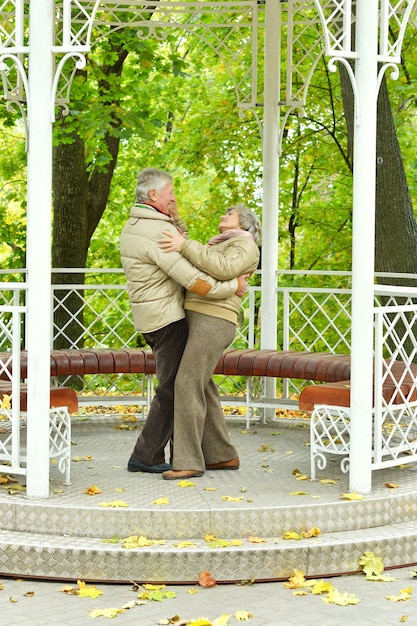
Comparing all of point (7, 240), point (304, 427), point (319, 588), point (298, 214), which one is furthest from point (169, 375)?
point (298, 214)

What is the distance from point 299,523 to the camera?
616 centimetres

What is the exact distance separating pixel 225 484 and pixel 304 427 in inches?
100

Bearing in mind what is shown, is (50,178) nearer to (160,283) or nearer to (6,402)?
(160,283)

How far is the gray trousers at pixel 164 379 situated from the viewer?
22.9 feet

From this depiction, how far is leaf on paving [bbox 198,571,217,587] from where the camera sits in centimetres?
570

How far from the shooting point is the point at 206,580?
18.7ft

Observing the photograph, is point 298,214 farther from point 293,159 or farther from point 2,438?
point 2,438

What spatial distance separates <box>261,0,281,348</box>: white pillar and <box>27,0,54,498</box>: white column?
11.6 ft

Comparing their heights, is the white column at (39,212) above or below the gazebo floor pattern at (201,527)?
above

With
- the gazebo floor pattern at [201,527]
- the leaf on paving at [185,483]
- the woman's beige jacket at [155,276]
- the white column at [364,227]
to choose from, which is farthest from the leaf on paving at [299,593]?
the woman's beige jacket at [155,276]

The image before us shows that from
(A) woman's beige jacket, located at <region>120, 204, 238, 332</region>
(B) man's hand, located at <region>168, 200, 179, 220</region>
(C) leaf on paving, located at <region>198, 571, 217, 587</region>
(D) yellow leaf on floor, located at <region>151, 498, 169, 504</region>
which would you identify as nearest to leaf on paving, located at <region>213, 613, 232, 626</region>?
(C) leaf on paving, located at <region>198, 571, 217, 587</region>

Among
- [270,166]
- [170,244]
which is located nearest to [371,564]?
[170,244]

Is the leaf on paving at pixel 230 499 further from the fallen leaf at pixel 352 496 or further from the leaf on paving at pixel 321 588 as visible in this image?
the leaf on paving at pixel 321 588

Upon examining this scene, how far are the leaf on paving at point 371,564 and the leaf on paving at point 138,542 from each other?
111 cm
